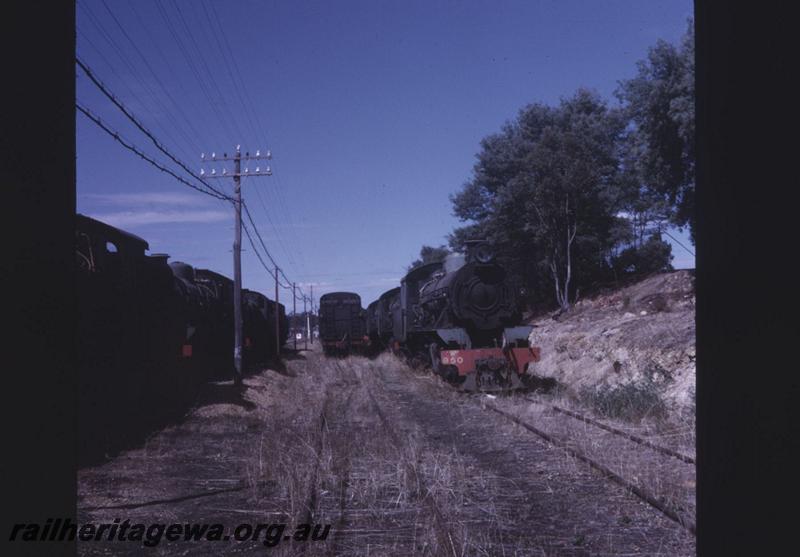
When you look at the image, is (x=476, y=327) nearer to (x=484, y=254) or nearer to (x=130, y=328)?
(x=484, y=254)

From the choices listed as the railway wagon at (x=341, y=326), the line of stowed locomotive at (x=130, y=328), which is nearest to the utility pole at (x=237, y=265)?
the line of stowed locomotive at (x=130, y=328)

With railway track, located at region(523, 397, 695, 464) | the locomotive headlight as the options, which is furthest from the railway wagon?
railway track, located at region(523, 397, 695, 464)

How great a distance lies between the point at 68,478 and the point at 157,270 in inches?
438

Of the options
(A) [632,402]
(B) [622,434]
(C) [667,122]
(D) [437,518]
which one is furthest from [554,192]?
(D) [437,518]

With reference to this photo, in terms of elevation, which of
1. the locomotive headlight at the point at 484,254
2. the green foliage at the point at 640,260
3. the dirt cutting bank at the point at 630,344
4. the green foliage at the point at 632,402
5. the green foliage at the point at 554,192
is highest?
the green foliage at the point at 554,192

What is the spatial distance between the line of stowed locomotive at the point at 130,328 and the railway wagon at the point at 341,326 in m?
20.5

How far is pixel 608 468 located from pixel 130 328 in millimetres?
7463

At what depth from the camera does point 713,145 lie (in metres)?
1.92

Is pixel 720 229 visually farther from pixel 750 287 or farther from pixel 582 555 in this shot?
pixel 582 555

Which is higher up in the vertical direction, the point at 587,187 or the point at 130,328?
the point at 587,187

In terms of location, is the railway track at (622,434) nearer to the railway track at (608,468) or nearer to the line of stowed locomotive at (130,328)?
the railway track at (608,468)

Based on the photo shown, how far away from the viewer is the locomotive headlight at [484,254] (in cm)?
1691

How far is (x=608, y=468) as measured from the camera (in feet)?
24.2

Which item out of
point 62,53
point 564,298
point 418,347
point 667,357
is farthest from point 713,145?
point 564,298
